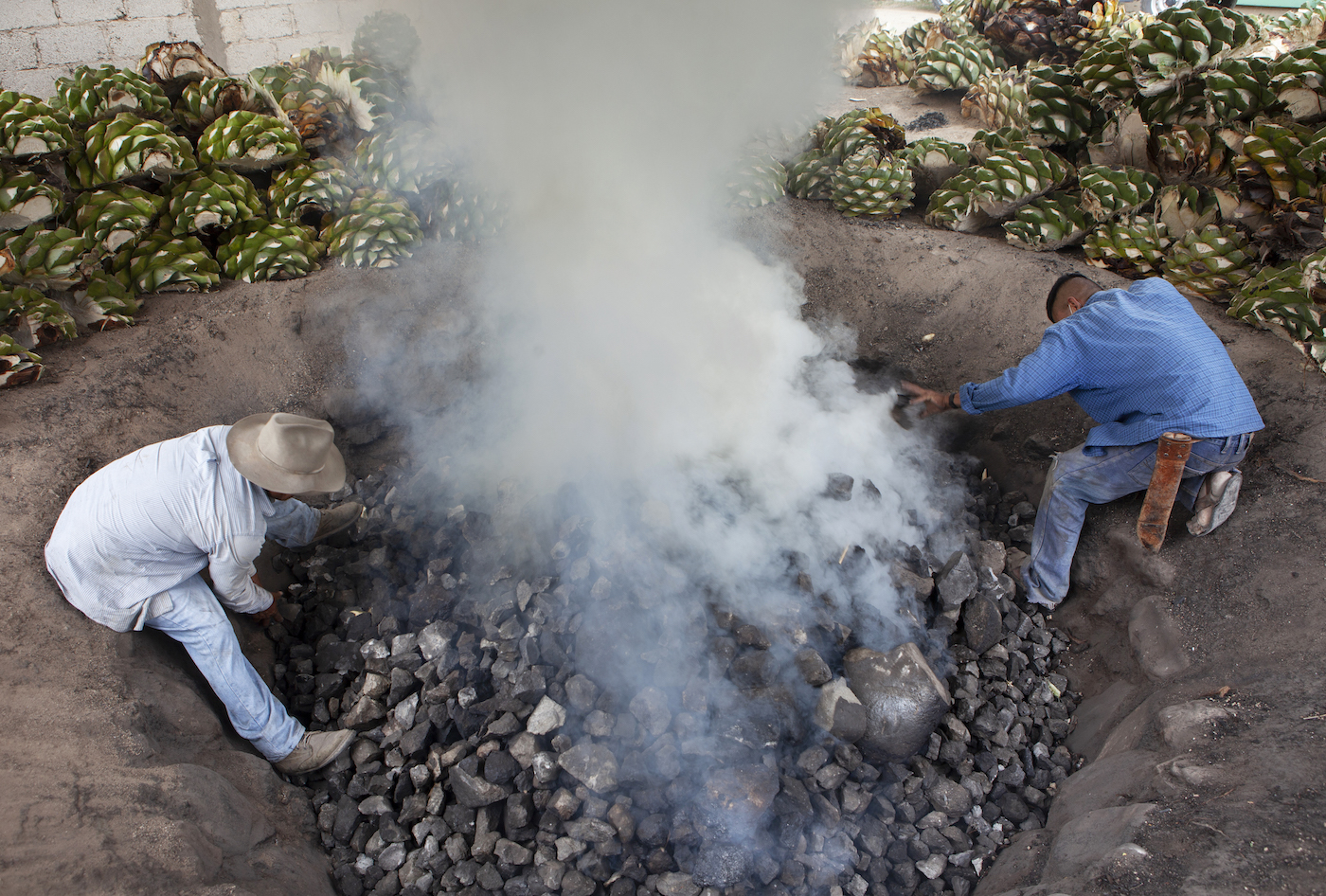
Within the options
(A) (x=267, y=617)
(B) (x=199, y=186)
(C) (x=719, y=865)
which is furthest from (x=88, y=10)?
(C) (x=719, y=865)

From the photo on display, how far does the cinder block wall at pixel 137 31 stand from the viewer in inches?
205

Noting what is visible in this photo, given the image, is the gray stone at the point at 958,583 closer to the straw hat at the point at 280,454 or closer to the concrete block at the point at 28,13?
the straw hat at the point at 280,454

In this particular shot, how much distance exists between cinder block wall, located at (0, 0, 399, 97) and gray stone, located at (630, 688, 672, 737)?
16.0ft

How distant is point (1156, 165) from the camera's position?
4125 mm

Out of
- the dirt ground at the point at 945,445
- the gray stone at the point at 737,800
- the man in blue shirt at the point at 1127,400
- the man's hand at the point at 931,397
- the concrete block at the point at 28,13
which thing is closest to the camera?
the dirt ground at the point at 945,445

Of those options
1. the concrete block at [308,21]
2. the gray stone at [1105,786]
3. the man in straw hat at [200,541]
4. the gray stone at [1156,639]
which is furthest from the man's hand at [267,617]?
the concrete block at [308,21]

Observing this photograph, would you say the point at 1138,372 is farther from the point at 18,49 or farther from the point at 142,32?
the point at 18,49

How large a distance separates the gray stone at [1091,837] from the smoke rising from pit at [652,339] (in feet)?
2.79

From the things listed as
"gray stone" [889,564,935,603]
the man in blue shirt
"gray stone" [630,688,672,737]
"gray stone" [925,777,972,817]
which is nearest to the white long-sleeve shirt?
"gray stone" [630,688,672,737]

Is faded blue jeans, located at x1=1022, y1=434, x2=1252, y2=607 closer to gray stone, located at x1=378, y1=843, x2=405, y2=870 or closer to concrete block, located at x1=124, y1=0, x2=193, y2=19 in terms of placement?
gray stone, located at x1=378, y1=843, x2=405, y2=870

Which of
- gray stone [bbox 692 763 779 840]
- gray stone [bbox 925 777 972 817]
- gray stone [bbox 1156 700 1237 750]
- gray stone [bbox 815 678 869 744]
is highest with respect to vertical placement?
gray stone [bbox 1156 700 1237 750]

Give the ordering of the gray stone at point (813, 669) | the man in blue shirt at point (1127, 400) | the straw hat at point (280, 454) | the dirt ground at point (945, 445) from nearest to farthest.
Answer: the dirt ground at point (945, 445) < the straw hat at point (280, 454) < the gray stone at point (813, 669) < the man in blue shirt at point (1127, 400)

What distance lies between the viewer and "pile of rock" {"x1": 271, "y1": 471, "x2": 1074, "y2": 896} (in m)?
2.42

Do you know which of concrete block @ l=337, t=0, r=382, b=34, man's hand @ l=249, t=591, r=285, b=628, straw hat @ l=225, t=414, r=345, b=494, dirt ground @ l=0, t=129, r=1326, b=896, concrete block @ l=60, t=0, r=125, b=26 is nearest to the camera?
dirt ground @ l=0, t=129, r=1326, b=896
